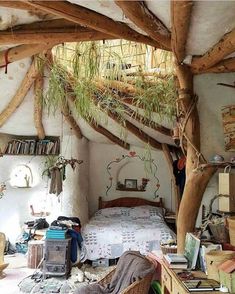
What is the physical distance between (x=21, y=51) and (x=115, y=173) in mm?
4452

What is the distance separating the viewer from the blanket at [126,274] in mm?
3258

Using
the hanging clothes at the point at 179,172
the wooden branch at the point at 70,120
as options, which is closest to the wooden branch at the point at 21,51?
the wooden branch at the point at 70,120

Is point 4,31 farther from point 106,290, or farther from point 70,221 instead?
point 70,221

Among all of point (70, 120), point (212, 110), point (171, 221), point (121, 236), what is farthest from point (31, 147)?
point (212, 110)

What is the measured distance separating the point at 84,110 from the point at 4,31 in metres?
1.44

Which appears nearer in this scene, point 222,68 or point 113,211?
point 222,68

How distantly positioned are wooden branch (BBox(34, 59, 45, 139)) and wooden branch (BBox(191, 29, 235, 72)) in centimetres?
239

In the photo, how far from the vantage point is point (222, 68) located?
9.45ft

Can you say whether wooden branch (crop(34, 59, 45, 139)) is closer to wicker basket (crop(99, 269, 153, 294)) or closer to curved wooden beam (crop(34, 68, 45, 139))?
curved wooden beam (crop(34, 68, 45, 139))

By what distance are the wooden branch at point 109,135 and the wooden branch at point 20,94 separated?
125cm

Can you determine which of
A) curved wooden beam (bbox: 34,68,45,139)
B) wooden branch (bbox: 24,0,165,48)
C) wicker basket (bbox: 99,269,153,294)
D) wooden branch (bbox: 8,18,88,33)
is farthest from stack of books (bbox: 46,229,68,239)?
wooden branch (bbox: 24,0,165,48)

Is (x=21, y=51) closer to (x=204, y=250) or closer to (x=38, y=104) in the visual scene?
(x=38, y=104)

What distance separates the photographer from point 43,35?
2840mm

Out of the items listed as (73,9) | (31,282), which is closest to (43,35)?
(73,9)
